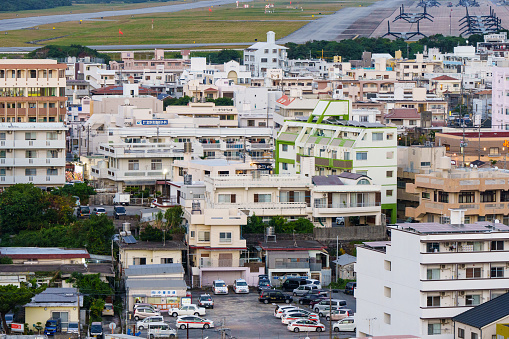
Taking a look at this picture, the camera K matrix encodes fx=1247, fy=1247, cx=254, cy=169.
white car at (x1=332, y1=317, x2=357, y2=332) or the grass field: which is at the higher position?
the grass field

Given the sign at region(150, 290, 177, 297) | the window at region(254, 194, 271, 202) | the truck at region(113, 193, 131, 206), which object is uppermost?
the window at region(254, 194, 271, 202)

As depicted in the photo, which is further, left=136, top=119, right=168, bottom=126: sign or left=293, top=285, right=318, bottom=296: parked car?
left=136, top=119, right=168, bottom=126: sign

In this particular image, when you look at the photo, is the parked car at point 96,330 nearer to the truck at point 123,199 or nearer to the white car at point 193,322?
the white car at point 193,322

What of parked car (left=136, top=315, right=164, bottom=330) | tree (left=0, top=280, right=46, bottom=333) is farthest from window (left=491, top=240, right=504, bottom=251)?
tree (left=0, top=280, right=46, bottom=333)

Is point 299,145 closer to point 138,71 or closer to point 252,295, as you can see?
point 252,295

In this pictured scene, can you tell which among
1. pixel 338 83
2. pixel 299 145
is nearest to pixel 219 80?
pixel 338 83

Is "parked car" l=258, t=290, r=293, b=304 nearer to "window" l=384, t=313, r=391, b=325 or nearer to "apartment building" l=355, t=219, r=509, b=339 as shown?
"apartment building" l=355, t=219, r=509, b=339

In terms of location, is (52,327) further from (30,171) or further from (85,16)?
(85,16)
